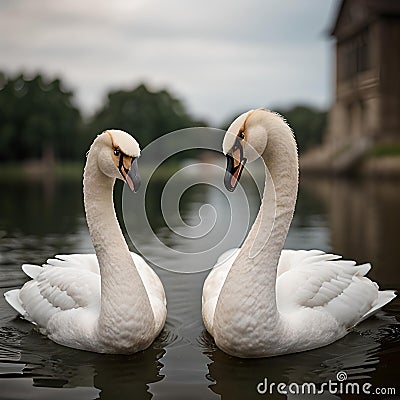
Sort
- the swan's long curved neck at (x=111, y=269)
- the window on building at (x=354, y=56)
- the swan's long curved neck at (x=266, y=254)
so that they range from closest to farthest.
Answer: the swan's long curved neck at (x=266, y=254) → the swan's long curved neck at (x=111, y=269) → the window on building at (x=354, y=56)

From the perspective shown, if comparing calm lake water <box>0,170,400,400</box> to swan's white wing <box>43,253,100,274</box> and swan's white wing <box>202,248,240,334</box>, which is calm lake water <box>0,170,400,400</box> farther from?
swan's white wing <box>43,253,100,274</box>

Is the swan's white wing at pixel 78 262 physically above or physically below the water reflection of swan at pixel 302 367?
above

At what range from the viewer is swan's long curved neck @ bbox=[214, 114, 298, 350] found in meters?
4.21

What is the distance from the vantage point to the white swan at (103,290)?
4.30 meters

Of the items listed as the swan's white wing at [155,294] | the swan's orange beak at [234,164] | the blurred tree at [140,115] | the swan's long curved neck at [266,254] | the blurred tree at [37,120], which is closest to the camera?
the swan's orange beak at [234,164]

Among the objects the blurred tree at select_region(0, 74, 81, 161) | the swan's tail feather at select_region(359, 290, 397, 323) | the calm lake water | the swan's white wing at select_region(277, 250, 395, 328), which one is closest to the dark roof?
the blurred tree at select_region(0, 74, 81, 161)

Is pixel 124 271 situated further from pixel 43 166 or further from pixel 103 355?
pixel 43 166

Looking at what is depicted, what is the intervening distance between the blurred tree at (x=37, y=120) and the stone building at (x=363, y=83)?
2296cm

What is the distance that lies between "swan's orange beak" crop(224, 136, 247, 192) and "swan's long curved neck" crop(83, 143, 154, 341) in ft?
2.66

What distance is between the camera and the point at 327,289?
4.62m

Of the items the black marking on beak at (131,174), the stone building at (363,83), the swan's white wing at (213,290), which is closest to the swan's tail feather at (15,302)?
the swan's white wing at (213,290)

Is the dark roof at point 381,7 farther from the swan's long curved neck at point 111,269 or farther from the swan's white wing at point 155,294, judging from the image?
the swan's long curved neck at point 111,269

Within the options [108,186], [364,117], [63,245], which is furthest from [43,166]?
[108,186]

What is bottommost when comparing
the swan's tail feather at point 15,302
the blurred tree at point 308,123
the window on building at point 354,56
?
the swan's tail feather at point 15,302
